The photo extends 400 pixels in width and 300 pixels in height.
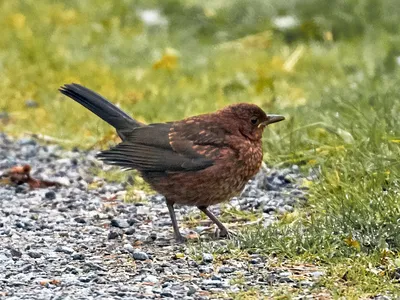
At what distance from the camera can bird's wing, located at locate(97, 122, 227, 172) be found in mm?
6375

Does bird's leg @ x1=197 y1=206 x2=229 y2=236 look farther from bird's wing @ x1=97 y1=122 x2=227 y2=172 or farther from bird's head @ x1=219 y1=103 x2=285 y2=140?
bird's head @ x1=219 y1=103 x2=285 y2=140

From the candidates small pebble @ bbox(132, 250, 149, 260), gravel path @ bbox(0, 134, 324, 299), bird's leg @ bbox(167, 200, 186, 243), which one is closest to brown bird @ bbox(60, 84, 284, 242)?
bird's leg @ bbox(167, 200, 186, 243)

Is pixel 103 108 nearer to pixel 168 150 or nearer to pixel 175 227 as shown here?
pixel 168 150

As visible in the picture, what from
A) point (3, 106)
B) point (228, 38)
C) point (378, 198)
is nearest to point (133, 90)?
point (3, 106)

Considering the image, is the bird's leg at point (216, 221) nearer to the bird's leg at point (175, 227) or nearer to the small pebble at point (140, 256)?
the bird's leg at point (175, 227)

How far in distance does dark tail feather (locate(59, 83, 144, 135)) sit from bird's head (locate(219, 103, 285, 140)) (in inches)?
28.2

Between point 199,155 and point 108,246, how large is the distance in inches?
33.7

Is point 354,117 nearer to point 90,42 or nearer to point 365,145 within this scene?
point 365,145

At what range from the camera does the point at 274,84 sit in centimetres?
1049

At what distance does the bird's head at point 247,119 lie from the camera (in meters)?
6.58

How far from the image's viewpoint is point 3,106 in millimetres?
9906

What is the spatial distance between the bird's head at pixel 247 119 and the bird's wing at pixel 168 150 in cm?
18

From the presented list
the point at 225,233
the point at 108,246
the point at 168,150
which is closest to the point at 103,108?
the point at 168,150

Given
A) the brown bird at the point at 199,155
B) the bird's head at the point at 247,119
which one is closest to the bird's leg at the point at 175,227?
the brown bird at the point at 199,155
